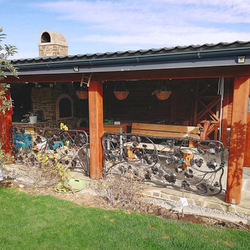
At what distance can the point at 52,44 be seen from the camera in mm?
9414

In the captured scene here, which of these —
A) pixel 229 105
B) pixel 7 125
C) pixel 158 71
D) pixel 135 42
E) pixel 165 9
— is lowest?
pixel 7 125

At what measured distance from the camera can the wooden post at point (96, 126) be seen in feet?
16.0

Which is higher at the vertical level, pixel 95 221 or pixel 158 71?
pixel 158 71

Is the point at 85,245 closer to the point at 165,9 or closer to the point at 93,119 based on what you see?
the point at 93,119

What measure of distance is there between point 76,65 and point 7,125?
3.32 meters

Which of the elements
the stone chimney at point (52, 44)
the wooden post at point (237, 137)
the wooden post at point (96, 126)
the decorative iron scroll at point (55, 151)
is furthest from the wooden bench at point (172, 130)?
the stone chimney at point (52, 44)

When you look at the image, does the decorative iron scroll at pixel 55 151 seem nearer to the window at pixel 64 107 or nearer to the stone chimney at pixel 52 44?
the window at pixel 64 107

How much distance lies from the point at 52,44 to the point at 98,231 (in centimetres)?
831

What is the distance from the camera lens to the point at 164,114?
32.9 feet

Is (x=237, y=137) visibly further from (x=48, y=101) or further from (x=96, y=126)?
(x=48, y=101)

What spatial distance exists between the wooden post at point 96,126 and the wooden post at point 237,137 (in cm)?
272

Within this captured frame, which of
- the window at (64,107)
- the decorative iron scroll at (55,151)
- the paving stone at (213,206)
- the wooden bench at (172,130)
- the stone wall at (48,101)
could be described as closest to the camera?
the paving stone at (213,206)

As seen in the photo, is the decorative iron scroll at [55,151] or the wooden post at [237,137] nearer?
the wooden post at [237,137]

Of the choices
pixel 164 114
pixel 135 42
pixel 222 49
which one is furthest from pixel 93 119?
pixel 135 42
